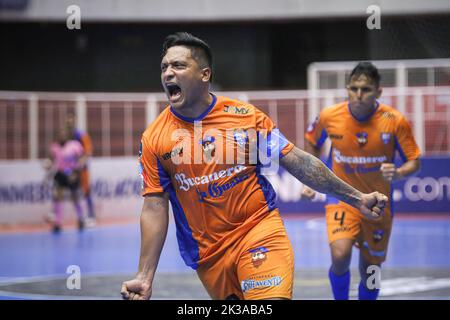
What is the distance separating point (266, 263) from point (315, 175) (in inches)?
25.7

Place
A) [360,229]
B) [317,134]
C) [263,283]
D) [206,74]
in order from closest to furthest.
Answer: [263,283] < [206,74] < [360,229] < [317,134]

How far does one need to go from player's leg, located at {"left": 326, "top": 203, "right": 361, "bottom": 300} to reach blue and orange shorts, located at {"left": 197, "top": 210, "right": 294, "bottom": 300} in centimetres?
235

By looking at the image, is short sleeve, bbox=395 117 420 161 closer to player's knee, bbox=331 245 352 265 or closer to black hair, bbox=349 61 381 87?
black hair, bbox=349 61 381 87

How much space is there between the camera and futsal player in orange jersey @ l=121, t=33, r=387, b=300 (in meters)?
5.31

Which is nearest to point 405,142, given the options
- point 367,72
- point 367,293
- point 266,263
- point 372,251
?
point 367,72

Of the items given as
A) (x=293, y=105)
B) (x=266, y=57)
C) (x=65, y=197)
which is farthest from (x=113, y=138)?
(x=266, y=57)

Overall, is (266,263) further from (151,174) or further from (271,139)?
(151,174)

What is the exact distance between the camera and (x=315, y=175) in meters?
5.37

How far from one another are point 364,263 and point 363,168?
36.1 inches

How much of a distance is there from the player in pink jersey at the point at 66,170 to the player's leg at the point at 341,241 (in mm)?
10115

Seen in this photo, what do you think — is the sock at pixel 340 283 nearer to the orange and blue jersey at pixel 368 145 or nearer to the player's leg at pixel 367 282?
the player's leg at pixel 367 282

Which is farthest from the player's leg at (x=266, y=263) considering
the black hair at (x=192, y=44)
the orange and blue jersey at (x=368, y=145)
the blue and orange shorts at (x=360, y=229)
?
the orange and blue jersey at (x=368, y=145)

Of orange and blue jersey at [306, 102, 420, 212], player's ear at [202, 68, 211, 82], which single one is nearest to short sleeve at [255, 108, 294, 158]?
player's ear at [202, 68, 211, 82]
